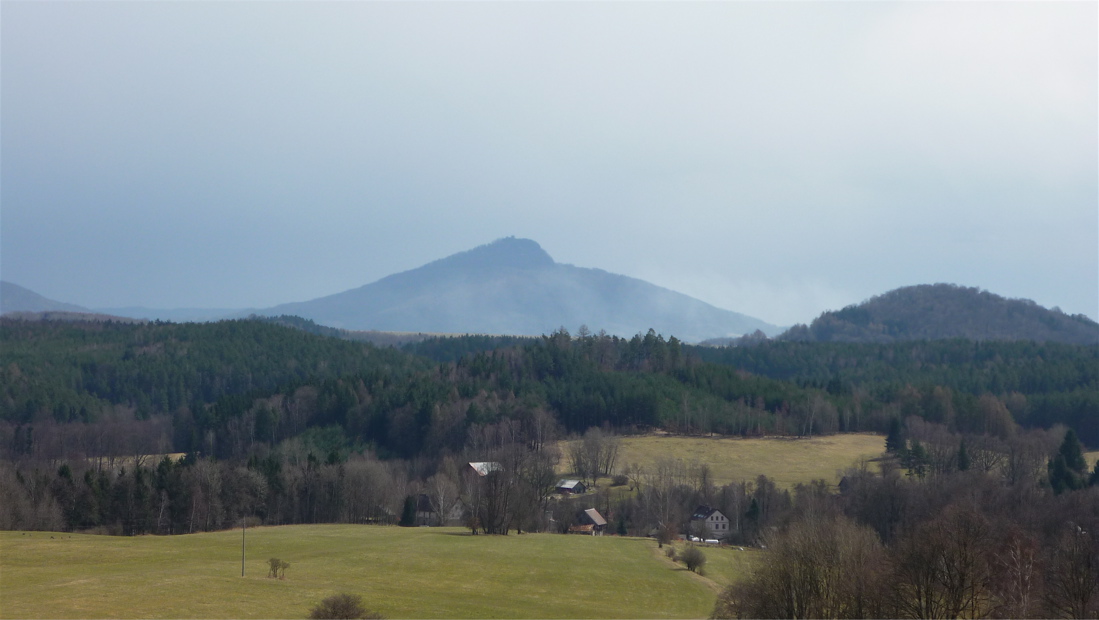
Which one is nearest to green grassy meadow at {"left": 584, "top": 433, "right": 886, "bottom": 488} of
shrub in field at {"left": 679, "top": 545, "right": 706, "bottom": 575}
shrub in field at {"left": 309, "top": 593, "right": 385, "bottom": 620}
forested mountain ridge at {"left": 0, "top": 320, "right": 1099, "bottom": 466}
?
forested mountain ridge at {"left": 0, "top": 320, "right": 1099, "bottom": 466}

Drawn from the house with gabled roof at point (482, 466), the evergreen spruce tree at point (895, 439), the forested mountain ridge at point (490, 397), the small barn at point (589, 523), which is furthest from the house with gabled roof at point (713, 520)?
the forested mountain ridge at point (490, 397)

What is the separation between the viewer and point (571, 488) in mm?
95188

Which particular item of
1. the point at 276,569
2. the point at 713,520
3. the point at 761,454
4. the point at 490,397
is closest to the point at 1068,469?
the point at 713,520

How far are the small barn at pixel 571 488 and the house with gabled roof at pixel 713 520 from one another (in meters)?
13.7

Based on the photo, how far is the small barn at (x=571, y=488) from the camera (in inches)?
3725

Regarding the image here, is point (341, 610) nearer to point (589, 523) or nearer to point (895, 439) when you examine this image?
point (589, 523)

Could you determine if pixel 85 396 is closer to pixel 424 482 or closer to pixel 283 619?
pixel 424 482

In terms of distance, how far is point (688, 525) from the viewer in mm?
82125

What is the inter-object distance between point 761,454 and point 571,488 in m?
28.2

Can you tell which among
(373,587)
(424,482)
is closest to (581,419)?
(424,482)

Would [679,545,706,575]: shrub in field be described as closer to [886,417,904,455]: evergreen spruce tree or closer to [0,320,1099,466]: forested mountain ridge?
[886,417,904,455]: evergreen spruce tree

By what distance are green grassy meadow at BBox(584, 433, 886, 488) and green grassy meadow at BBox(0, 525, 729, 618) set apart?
3420cm

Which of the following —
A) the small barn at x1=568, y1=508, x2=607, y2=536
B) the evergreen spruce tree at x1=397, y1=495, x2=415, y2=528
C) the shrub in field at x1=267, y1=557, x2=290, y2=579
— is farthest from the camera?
the small barn at x1=568, y1=508, x2=607, y2=536

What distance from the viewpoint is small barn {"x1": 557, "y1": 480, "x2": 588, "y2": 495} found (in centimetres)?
9462
